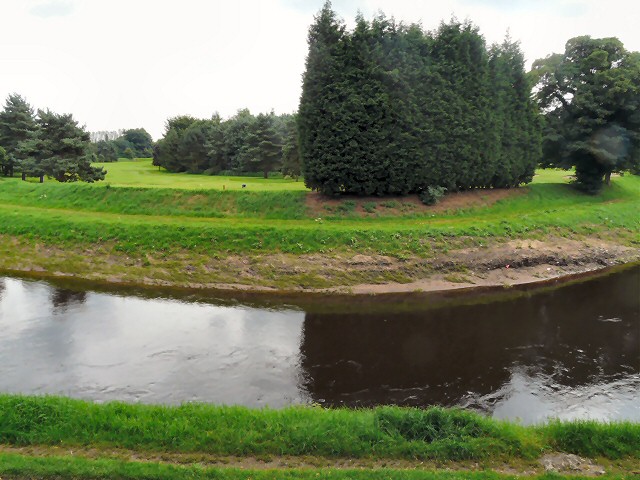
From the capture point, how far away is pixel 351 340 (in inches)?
707

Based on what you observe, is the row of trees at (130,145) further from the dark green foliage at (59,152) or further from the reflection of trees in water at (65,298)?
the reflection of trees in water at (65,298)

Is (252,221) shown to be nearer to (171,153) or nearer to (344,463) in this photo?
(344,463)

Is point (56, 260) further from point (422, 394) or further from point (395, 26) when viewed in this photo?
point (395, 26)

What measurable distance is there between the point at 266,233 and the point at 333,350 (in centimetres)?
1165

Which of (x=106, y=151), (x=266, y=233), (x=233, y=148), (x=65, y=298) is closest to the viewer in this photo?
(x=65, y=298)

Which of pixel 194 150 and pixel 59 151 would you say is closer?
pixel 59 151

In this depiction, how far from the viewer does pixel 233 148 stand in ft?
239

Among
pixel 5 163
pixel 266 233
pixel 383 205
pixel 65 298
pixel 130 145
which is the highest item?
pixel 130 145

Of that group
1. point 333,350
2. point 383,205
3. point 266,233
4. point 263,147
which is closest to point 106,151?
point 263,147

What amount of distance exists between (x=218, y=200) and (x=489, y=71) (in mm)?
23301

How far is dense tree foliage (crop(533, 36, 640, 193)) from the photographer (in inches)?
1526

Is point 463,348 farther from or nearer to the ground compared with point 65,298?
nearer to the ground

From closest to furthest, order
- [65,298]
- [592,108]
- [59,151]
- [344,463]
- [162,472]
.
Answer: [162,472]
[344,463]
[65,298]
[592,108]
[59,151]

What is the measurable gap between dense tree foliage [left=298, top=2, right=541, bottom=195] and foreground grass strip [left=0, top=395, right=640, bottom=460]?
2303cm
